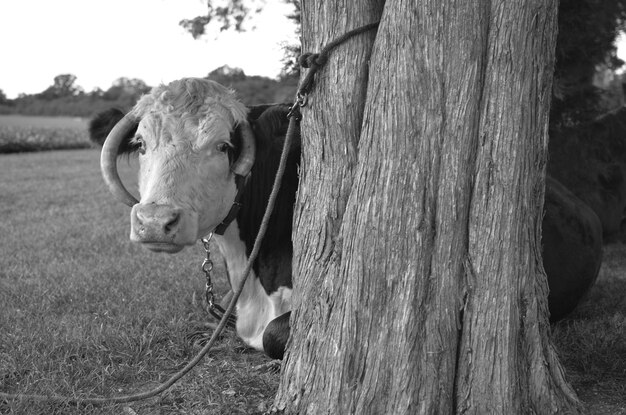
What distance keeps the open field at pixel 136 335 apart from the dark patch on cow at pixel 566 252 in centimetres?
19

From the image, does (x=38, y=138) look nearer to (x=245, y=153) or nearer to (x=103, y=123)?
(x=103, y=123)

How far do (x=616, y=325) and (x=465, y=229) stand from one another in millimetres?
2183

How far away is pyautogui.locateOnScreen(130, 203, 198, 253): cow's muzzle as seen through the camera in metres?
3.19

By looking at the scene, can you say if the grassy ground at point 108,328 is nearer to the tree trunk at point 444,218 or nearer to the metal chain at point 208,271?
the metal chain at point 208,271

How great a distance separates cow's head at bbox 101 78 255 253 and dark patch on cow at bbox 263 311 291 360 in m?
0.65

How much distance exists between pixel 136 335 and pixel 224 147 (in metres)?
1.36

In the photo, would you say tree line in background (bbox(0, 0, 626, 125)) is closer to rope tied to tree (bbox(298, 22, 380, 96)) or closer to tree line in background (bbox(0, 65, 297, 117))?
rope tied to tree (bbox(298, 22, 380, 96))

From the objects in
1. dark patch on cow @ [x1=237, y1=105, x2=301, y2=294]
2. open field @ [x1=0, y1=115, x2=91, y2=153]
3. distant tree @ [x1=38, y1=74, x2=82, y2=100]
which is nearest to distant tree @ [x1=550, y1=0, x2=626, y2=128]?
dark patch on cow @ [x1=237, y1=105, x2=301, y2=294]

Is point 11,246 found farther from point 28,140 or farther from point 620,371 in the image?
point 28,140

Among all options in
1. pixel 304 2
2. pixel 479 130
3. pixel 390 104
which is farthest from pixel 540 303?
pixel 304 2

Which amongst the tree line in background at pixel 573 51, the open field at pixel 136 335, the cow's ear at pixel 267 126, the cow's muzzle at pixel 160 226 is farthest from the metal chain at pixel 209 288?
the tree line in background at pixel 573 51

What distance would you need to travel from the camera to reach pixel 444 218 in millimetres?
2695

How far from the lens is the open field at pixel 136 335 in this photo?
3.36 meters

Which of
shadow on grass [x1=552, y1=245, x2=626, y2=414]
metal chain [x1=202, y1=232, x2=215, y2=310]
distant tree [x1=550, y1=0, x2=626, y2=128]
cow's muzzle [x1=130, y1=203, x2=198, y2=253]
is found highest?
distant tree [x1=550, y1=0, x2=626, y2=128]
